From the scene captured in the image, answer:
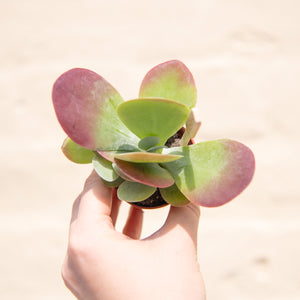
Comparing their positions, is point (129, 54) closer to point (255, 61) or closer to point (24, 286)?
point (255, 61)

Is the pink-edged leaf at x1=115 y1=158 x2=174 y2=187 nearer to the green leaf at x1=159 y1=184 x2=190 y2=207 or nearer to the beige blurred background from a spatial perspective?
the green leaf at x1=159 y1=184 x2=190 y2=207

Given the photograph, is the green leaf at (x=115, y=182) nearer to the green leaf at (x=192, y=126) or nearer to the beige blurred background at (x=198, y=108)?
the green leaf at (x=192, y=126)

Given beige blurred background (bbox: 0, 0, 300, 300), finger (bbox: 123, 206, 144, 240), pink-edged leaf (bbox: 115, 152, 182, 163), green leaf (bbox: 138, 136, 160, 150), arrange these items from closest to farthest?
pink-edged leaf (bbox: 115, 152, 182, 163) → green leaf (bbox: 138, 136, 160, 150) → finger (bbox: 123, 206, 144, 240) → beige blurred background (bbox: 0, 0, 300, 300)

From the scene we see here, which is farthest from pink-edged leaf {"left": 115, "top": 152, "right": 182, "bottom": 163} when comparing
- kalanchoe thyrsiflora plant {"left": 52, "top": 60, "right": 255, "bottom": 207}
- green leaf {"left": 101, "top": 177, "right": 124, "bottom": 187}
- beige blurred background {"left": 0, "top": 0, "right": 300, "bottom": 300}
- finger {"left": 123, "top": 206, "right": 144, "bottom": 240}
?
beige blurred background {"left": 0, "top": 0, "right": 300, "bottom": 300}

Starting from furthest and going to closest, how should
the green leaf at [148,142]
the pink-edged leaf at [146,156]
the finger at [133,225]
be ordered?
1. the finger at [133,225]
2. the green leaf at [148,142]
3. the pink-edged leaf at [146,156]

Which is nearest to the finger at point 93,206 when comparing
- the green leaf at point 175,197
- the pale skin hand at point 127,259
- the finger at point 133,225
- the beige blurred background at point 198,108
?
the pale skin hand at point 127,259

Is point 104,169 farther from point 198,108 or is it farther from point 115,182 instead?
point 198,108
